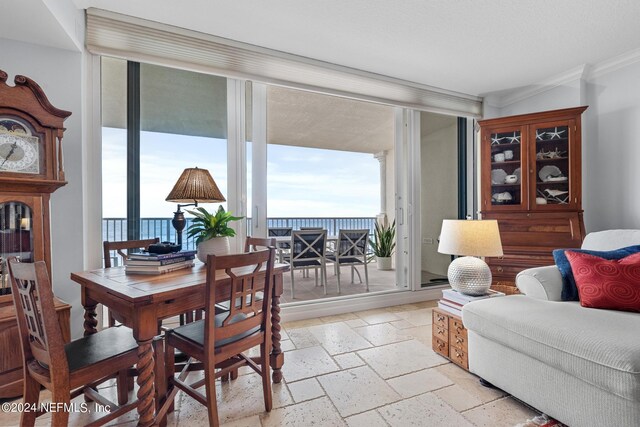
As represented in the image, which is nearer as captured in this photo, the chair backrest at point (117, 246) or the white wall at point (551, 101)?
the chair backrest at point (117, 246)

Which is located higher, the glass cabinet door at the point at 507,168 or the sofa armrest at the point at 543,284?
the glass cabinet door at the point at 507,168

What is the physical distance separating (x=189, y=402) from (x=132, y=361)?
55 centimetres

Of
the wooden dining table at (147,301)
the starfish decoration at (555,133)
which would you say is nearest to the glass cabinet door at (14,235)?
the wooden dining table at (147,301)

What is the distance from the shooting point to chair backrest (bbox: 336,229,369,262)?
13.0ft

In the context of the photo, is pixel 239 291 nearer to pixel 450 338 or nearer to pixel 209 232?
pixel 209 232

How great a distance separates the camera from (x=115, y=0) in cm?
204

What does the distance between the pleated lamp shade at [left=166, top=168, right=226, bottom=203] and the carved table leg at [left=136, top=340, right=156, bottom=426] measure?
85cm

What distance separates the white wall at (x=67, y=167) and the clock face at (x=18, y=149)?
0.29 meters

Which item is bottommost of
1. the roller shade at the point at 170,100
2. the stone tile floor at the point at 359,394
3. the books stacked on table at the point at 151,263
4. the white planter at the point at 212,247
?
the stone tile floor at the point at 359,394

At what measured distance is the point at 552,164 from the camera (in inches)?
118

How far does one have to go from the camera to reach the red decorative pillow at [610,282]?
1.58 meters

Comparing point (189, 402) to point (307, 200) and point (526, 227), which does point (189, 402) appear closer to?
point (526, 227)

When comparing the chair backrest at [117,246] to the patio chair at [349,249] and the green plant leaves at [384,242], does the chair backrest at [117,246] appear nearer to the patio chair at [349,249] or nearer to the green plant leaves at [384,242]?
the patio chair at [349,249]

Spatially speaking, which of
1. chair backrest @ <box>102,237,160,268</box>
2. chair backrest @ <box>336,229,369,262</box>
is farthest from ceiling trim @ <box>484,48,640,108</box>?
chair backrest @ <box>102,237,160,268</box>
